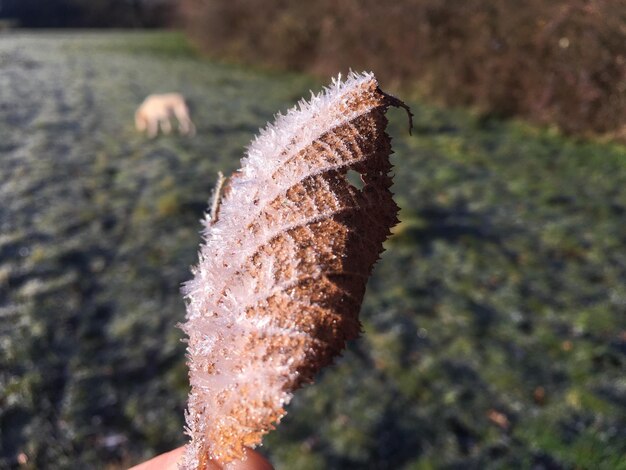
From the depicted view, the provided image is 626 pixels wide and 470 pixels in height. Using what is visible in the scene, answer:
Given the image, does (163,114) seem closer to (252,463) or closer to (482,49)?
(482,49)

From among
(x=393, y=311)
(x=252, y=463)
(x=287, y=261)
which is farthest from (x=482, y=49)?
(x=287, y=261)

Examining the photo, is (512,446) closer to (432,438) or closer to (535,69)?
(432,438)

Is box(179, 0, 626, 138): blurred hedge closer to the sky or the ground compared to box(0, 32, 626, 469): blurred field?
closer to the sky

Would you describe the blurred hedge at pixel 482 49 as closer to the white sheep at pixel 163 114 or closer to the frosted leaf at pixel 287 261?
the frosted leaf at pixel 287 261

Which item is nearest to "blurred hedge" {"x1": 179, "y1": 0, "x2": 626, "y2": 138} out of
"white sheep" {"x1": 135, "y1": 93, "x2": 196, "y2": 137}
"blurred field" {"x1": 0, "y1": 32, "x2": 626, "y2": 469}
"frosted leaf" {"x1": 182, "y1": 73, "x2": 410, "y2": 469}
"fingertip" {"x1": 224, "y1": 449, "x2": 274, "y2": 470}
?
"blurred field" {"x1": 0, "y1": 32, "x2": 626, "y2": 469}

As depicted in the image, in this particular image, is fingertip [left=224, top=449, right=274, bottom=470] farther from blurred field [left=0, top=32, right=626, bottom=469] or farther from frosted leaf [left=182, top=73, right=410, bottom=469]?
blurred field [left=0, top=32, right=626, bottom=469]

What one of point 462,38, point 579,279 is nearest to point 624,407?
point 579,279
